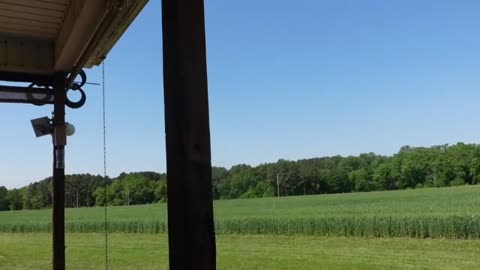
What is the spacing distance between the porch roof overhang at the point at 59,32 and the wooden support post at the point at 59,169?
0.46ft

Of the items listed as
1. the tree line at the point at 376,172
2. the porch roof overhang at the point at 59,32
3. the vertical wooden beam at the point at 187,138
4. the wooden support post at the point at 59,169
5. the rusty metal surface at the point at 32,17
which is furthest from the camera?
the tree line at the point at 376,172

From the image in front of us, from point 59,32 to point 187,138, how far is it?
7.75 feet

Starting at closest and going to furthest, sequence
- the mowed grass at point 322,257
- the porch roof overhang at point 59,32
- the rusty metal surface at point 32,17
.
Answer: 1. the porch roof overhang at point 59,32
2. the rusty metal surface at point 32,17
3. the mowed grass at point 322,257

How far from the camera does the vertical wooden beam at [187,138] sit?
38.0 inches

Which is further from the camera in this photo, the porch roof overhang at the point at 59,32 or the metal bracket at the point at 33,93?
the metal bracket at the point at 33,93

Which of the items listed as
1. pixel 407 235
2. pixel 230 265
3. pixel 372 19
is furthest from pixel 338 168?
pixel 230 265

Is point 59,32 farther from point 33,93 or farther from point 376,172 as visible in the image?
point 376,172

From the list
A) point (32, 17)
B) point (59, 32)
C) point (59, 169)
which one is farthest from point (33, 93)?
point (32, 17)

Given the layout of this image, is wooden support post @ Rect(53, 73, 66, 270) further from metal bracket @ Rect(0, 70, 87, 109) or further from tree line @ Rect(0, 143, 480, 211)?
tree line @ Rect(0, 143, 480, 211)

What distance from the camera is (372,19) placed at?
25484 mm

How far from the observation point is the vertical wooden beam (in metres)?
0.97

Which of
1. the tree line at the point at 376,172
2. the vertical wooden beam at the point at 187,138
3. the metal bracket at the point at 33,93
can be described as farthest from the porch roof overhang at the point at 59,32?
the tree line at the point at 376,172

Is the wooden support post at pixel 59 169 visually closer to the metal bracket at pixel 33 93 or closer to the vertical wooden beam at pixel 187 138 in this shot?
the metal bracket at pixel 33 93

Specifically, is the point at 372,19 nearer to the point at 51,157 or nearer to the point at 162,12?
the point at 51,157
